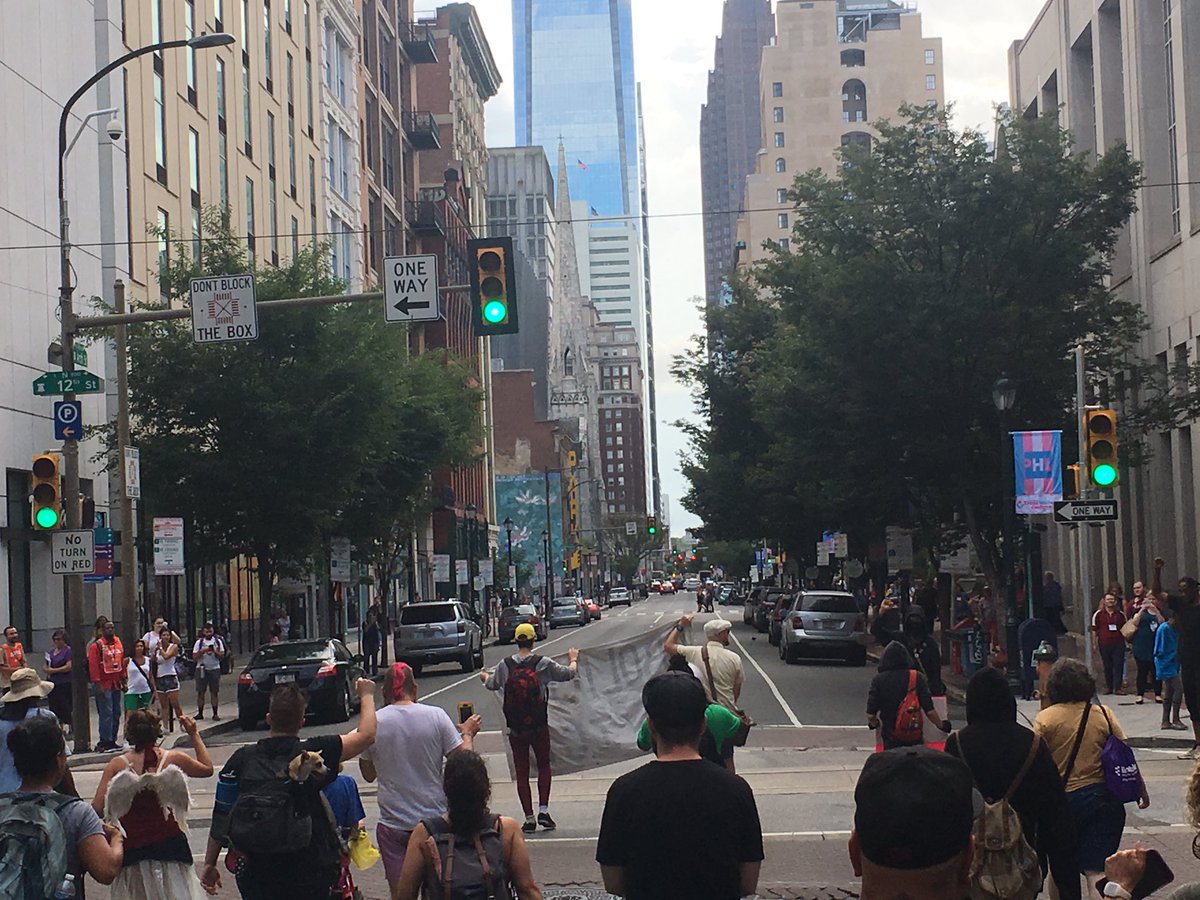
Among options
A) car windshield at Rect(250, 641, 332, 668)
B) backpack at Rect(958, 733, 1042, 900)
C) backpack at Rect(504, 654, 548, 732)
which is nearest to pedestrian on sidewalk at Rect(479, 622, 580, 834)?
backpack at Rect(504, 654, 548, 732)

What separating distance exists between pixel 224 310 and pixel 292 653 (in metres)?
8.73

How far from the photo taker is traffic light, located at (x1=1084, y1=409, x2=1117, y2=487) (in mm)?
20609

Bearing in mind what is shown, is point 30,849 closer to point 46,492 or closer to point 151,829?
point 151,829

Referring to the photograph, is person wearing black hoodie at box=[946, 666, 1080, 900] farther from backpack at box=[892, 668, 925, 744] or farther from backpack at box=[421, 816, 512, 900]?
backpack at box=[892, 668, 925, 744]

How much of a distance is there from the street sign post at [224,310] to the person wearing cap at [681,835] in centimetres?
1625

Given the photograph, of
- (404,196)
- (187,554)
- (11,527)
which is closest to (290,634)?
(187,554)

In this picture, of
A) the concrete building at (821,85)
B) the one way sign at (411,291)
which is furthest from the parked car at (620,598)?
the one way sign at (411,291)

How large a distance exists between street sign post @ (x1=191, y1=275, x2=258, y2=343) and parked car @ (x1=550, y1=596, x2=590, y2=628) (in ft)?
184

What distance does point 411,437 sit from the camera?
4519 cm

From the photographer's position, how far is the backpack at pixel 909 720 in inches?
427

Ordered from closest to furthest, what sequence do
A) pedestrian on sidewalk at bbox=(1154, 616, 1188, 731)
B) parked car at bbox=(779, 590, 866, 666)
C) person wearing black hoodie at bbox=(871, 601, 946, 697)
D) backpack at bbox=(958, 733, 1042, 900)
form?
1. backpack at bbox=(958, 733, 1042, 900)
2. person wearing black hoodie at bbox=(871, 601, 946, 697)
3. pedestrian on sidewalk at bbox=(1154, 616, 1188, 731)
4. parked car at bbox=(779, 590, 866, 666)

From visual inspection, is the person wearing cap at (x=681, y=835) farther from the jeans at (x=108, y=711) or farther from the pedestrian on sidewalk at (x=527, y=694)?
the jeans at (x=108, y=711)

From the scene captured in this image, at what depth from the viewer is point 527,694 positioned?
13.5 metres

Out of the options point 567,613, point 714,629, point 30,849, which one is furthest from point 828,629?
point 567,613
